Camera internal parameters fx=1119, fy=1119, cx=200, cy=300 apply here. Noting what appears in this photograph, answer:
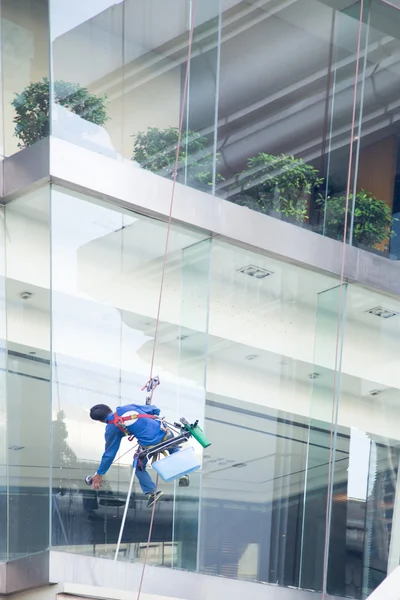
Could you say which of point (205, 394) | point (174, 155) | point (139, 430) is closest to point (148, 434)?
point (139, 430)

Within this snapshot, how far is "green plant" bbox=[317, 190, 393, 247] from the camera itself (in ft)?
42.7

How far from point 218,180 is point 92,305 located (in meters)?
2.06

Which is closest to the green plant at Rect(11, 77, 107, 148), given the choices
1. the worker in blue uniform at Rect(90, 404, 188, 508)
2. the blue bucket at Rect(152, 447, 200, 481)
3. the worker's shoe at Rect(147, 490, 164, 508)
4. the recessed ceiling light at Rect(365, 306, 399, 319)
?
the worker in blue uniform at Rect(90, 404, 188, 508)

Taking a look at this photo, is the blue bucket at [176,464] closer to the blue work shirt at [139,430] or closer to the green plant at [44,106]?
the blue work shirt at [139,430]

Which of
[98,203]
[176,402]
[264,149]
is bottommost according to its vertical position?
[176,402]

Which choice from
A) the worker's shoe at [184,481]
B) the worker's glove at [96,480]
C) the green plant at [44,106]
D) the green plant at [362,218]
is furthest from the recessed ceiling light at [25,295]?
the green plant at [362,218]

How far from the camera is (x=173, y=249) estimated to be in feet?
38.4

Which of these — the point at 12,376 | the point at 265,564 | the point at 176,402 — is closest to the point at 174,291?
the point at 176,402

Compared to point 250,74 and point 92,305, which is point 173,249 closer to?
point 92,305

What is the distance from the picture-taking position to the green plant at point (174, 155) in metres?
11.5

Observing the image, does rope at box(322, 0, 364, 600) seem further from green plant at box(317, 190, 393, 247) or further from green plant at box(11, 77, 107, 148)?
green plant at box(11, 77, 107, 148)

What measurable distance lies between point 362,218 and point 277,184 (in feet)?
4.38

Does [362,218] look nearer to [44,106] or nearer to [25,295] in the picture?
[44,106]

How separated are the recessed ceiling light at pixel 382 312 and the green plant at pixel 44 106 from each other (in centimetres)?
425
